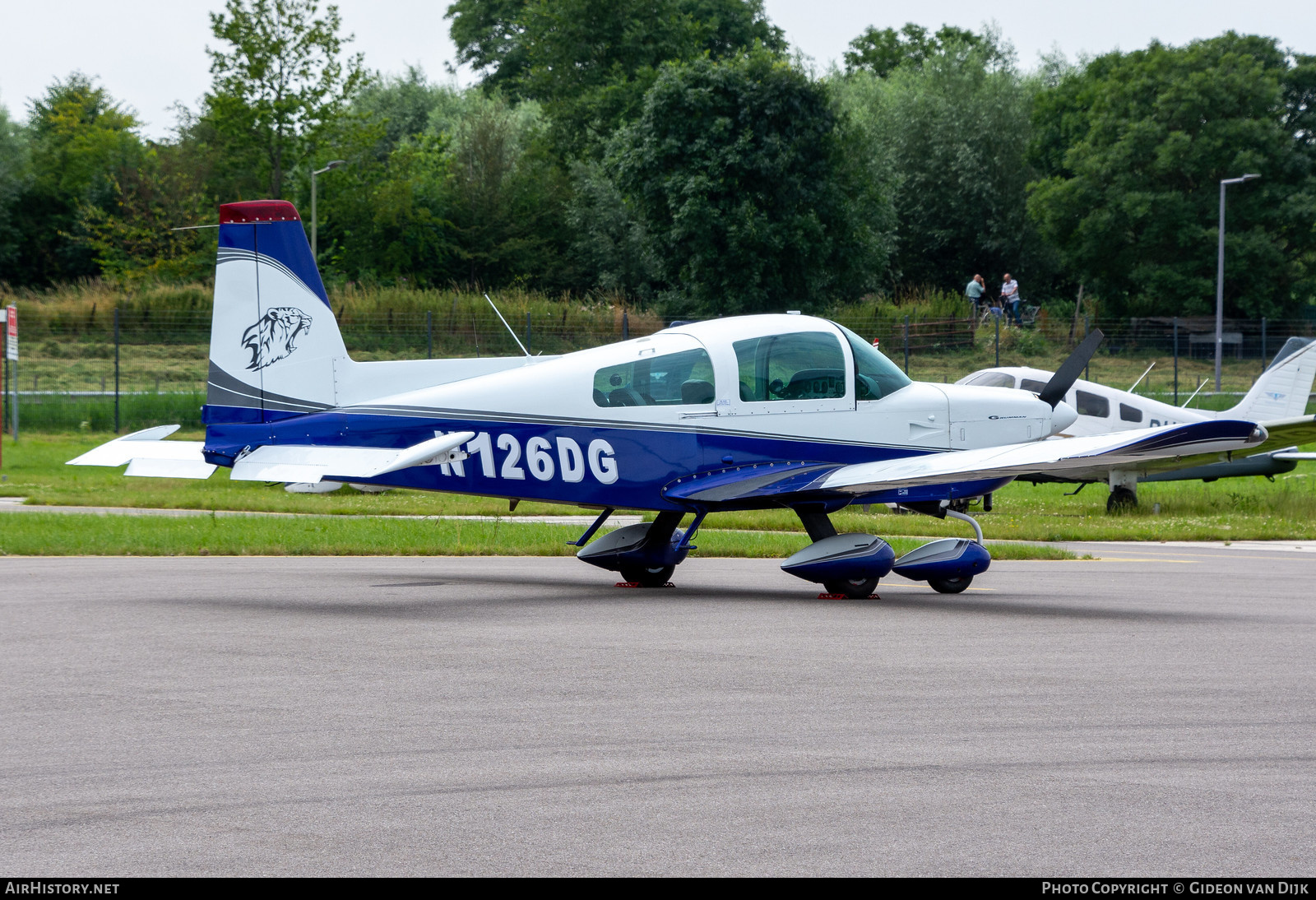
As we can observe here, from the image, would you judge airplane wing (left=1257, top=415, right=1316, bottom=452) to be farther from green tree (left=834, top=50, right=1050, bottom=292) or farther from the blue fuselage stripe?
green tree (left=834, top=50, right=1050, bottom=292)

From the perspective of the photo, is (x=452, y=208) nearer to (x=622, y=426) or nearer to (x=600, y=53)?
(x=600, y=53)

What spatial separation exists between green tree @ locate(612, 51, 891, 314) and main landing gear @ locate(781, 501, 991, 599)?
41.7 meters

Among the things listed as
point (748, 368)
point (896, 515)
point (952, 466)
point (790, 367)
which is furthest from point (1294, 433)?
point (896, 515)

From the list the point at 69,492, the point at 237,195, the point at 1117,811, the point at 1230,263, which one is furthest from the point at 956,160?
the point at 1117,811

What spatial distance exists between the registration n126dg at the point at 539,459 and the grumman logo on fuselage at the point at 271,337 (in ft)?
5.43

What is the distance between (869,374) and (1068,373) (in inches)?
88.0

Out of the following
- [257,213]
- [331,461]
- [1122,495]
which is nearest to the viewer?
[331,461]

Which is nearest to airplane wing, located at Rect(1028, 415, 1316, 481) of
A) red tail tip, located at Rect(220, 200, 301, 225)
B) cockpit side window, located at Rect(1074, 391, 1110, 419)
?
red tail tip, located at Rect(220, 200, 301, 225)

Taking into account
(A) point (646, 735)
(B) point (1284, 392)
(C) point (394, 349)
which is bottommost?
(A) point (646, 735)

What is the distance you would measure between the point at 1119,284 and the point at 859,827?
63.3 meters

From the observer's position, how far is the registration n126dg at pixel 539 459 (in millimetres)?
11539

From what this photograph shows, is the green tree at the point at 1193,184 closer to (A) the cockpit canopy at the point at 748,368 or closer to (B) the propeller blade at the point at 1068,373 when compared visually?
(B) the propeller blade at the point at 1068,373

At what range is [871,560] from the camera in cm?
1165

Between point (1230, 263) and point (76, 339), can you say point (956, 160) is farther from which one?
point (76, 339)
